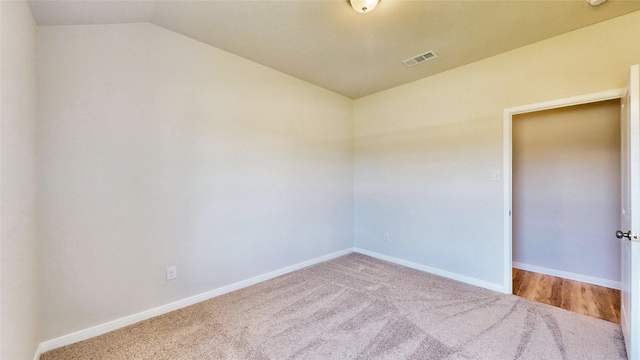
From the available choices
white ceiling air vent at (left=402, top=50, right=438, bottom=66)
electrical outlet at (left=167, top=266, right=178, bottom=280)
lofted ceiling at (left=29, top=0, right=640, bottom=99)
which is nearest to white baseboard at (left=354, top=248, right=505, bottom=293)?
lofted ceiling at (left=29, top=0, right=640, bottom=99)

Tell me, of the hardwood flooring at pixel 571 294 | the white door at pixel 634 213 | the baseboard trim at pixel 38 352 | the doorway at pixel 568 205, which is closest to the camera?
the white door at pixel 634 213

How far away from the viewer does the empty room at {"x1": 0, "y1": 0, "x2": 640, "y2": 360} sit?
1879 mm

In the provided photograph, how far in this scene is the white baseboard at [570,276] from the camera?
10.1 feet

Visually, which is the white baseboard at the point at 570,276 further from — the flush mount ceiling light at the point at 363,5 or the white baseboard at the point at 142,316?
the flush mount ceiling light at the point at 363,5

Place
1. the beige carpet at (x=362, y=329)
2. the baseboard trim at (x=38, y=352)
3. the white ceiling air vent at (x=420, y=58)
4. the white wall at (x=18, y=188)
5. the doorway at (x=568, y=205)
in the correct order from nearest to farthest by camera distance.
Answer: the white wall at (x=18, y=188) < the baseboard trim at (x=38, y=352) < the beige carpet at (x=362, y=329) < the white ceiling air vent at (x=420, y=58) < the doorway at (x=568, y=205)

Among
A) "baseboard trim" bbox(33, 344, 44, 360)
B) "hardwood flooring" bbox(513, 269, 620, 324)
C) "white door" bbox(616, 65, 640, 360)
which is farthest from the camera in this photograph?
"hardwood flooring" bbox(513, 269, 620, 324)

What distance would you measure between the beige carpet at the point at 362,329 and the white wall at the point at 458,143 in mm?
692

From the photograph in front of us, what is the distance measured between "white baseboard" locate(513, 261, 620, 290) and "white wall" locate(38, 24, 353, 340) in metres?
3.22

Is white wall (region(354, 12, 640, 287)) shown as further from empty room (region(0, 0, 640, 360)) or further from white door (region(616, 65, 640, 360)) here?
white door (region(616, 65, 640, 360))

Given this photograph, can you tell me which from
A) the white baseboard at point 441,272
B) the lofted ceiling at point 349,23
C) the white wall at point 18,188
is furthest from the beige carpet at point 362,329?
the lofted ceiling at point 349,23

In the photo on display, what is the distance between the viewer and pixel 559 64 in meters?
2.53

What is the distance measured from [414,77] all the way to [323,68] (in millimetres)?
1265

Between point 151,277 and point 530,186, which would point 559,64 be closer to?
point 530,186

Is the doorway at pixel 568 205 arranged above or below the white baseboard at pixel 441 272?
above
